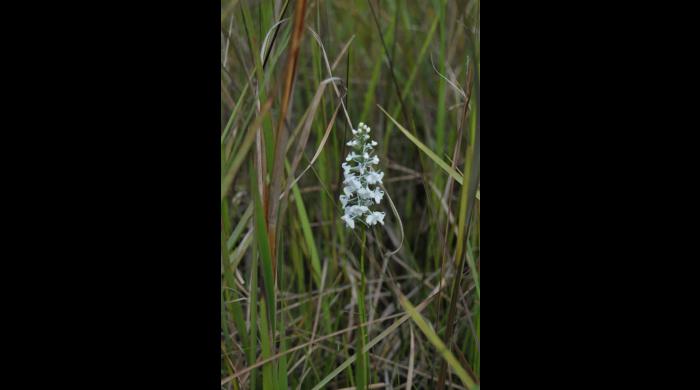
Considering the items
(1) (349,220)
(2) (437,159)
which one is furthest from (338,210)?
(2) (437,159)

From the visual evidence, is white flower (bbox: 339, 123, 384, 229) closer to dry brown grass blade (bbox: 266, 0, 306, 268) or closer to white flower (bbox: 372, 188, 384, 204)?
white flower (bbox: 372, 188, 384, 204)

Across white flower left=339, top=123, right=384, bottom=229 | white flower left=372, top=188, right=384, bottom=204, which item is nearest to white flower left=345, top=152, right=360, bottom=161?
white flower left=339, top=123, right=384, bottom=229

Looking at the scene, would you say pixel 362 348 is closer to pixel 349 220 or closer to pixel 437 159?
pixel 349 220

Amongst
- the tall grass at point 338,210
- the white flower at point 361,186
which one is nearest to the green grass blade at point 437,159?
the tall grass at point 338,210

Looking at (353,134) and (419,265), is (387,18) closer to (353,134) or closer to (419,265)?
(353,134)

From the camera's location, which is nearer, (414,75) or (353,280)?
(353,280)

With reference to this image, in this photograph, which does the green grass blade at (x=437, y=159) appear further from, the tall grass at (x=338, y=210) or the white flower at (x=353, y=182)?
the white flower at (x=353, y=182)

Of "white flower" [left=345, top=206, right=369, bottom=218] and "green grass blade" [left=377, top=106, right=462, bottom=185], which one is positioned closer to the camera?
"white flower" [left=345, top=206, right=369, bottom=218]

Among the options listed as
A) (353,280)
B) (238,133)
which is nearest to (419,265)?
(353,280)
